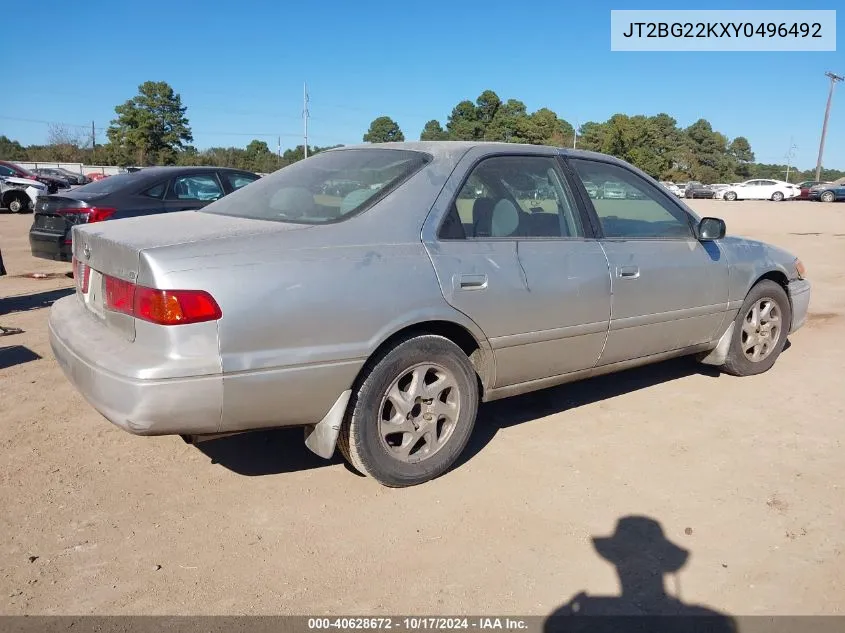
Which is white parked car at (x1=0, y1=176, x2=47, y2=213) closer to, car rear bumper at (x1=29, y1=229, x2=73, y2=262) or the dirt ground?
car rear bumper at (x1=29, y1=229, x2=73, y2=262)

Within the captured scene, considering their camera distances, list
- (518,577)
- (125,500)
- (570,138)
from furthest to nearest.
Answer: (570,138) → (125,500) → (518,577)

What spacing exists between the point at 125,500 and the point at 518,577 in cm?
180

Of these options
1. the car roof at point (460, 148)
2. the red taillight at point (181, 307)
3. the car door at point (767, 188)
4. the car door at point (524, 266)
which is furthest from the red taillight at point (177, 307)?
the car door at point (767, 188)

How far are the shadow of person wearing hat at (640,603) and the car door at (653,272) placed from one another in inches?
56.0

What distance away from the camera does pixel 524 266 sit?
3617 millimetres

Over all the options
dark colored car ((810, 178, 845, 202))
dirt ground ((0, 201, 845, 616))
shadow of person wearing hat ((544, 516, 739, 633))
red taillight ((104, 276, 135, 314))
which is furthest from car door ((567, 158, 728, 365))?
dark colored car ((810, 178, 845, 202))

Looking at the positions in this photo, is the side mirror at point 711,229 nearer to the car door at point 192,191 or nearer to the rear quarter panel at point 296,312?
the rear quarter panel at point 296,312

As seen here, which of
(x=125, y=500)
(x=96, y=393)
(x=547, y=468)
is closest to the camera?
(x=96, y=393)

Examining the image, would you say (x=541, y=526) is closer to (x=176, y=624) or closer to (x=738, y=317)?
(x=176, y=624)

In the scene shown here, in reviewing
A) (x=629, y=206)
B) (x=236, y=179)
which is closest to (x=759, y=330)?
(x=629, y=206)

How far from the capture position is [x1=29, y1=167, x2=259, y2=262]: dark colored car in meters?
7.70

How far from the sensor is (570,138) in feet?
271

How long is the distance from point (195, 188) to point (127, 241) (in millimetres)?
5684

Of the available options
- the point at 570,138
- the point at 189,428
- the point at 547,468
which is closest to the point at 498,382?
the point at 547,468
